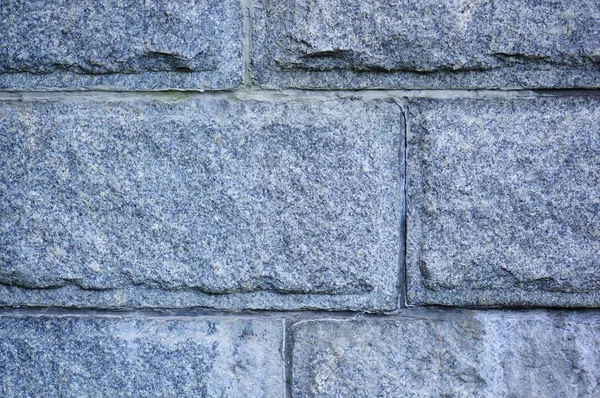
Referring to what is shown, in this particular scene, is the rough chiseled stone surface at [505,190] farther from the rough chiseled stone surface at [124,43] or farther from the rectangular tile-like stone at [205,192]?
the rough chiseled stone surface at [124,43]

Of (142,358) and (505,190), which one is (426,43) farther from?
(142,358)

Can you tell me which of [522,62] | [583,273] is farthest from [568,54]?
[583,273]

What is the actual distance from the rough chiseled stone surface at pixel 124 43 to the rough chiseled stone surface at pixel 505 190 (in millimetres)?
312

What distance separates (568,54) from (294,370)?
2.11ft

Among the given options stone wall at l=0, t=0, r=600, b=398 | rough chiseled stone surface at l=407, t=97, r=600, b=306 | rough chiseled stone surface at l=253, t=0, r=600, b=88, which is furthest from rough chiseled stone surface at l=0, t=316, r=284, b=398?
rough chiseled stone surface at l=253, t=0, r=600, b=88

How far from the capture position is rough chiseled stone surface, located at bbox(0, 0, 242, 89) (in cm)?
94

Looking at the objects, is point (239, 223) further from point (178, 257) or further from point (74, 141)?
point (74, 141)

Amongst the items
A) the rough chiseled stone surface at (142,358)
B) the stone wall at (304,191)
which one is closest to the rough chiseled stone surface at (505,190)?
the stone wall at (304,191)

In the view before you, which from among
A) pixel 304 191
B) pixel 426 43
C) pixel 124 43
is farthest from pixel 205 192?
pixel 426 43

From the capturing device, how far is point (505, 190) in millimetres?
955

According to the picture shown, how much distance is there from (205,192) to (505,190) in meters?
0.46

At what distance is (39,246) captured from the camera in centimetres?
97

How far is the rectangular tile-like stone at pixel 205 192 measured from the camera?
95 cm

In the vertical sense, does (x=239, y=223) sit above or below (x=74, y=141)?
below
